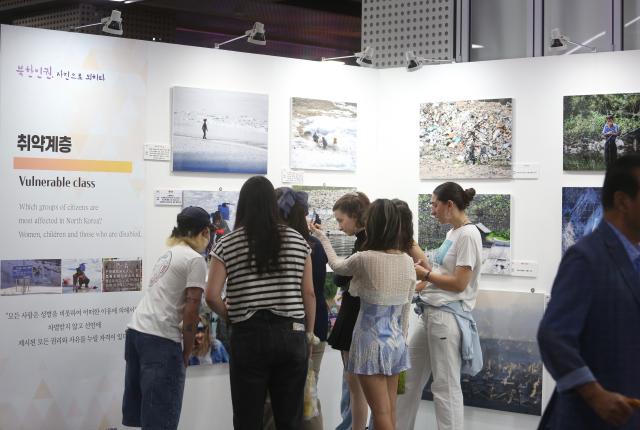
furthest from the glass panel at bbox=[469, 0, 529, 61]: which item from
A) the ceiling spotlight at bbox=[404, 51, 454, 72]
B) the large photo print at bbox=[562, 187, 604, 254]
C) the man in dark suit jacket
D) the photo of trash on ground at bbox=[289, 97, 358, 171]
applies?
the man in dark suit jacket

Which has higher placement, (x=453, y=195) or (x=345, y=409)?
(x=453, y=195)

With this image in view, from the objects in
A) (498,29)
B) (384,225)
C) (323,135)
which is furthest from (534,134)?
(384,225)

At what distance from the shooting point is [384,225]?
4402mm

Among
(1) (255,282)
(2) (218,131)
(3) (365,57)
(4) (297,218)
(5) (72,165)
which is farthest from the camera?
(3) (365,57)

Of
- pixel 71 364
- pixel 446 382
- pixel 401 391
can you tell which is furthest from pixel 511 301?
pixel 71 364

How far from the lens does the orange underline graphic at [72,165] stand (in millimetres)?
4871

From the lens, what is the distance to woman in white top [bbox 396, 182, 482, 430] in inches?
200

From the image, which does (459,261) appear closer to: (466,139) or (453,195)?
(453,195)

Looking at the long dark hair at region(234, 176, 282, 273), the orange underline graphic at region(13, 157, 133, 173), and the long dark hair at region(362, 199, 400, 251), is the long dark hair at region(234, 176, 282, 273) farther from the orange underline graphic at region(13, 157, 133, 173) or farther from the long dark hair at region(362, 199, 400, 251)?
the orange underline graphic at region(13, 157, 133, 173)

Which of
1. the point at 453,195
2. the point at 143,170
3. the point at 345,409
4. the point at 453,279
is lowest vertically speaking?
the point at 345,409

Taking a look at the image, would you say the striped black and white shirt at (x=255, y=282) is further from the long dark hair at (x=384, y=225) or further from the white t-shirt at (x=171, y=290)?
the long dark hair at (x=384, y=225)

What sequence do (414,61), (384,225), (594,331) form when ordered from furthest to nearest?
(414,61)
(384,225)
(594,331)

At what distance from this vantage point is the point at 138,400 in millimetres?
4438

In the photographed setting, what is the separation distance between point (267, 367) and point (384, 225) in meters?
1.06
